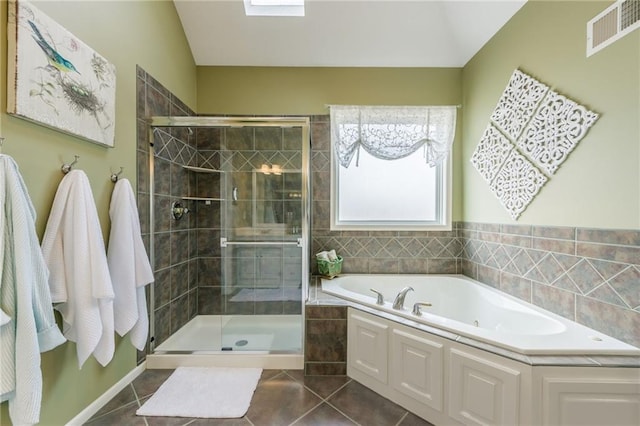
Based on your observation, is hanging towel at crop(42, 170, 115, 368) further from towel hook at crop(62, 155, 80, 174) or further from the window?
the window

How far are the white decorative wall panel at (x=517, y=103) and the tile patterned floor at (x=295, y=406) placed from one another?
6.75ft

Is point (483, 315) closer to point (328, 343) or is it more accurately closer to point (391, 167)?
point (328, 343)

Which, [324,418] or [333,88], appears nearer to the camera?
[324,418]

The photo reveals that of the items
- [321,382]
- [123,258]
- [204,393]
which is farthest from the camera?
[321,382]

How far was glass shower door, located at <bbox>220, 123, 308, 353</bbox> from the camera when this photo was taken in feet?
7.29

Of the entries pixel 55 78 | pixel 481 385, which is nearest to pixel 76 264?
pixel 55 78

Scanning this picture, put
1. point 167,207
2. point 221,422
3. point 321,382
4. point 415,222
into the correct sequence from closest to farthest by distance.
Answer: point 221,422
point 321,382
point 167,207
point 415,222

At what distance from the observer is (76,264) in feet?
4.18

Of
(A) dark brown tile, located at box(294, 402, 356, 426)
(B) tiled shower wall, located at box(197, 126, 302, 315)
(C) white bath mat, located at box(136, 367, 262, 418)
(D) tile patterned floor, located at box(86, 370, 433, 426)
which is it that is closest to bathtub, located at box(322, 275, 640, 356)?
(D) tile patterned floor, located at box(86, 370, 433, 426)

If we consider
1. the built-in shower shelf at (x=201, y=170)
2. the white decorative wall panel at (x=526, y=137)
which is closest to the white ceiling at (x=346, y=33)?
the white decorative wall panel at (x=526, y=137)

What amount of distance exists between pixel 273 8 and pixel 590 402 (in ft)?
10.9

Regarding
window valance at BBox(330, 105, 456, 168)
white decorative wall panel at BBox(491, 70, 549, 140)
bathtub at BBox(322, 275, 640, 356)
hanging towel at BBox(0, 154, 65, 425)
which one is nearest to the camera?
hanging towel at BBox(0, 154, 65, 425)

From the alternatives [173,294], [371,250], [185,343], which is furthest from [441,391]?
[173,294]

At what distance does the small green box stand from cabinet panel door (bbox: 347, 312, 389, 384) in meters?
0.68
